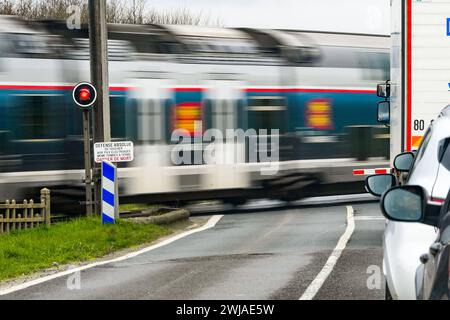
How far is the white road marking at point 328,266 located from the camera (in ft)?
32.0

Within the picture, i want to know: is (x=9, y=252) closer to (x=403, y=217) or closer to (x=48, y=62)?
(x=48, y=62)

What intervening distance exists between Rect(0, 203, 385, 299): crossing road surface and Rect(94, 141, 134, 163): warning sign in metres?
1.97

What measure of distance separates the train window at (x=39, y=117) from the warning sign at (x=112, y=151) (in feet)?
9.56

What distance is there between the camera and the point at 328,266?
11.9 m

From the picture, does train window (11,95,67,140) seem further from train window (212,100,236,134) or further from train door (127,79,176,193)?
train window (212,100,236,134)

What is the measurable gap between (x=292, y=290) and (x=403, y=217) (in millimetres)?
4776

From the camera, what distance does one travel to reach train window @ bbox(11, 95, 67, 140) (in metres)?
19.8

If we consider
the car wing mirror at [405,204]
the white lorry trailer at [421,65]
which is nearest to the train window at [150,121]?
the white lorry trailer at [421,65]

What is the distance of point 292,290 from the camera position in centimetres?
992

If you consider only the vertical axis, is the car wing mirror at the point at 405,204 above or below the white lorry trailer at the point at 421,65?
below

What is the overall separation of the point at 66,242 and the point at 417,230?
10.3m

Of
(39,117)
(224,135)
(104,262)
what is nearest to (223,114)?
(224,135)

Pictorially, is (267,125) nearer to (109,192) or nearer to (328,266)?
(109,192)

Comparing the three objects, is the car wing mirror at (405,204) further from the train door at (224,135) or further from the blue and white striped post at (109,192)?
the train door at (224,135)
